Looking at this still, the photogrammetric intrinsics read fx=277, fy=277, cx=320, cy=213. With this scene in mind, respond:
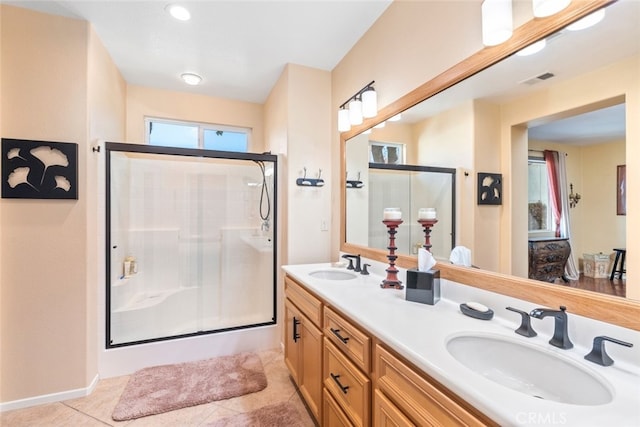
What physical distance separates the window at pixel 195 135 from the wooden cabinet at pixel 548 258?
3275 millimetres

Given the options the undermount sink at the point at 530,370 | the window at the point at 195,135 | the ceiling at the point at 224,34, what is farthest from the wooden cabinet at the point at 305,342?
the window at the point at 195,135

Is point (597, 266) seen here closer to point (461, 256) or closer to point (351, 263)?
point (461, 256)

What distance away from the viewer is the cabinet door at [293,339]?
6.09ft

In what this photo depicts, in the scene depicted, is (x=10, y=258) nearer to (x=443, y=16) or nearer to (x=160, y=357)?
(x=160, y=357)

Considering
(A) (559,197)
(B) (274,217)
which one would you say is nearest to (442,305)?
(A) (559,197)

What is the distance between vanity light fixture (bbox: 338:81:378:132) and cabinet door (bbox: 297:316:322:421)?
4.93 ft

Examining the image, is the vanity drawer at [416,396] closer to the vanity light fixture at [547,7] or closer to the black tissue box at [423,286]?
the black tissue box at [423,286]

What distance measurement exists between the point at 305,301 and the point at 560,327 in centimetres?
123

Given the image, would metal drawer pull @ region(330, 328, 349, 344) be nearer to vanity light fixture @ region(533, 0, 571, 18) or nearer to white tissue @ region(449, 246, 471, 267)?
white tissue @ region(449, 246, 471, 267)

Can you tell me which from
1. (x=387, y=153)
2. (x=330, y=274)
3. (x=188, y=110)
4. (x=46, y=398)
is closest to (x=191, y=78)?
(x=188, y=110)

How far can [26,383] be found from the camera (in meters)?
1.86

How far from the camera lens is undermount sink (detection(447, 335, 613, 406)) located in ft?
2.50

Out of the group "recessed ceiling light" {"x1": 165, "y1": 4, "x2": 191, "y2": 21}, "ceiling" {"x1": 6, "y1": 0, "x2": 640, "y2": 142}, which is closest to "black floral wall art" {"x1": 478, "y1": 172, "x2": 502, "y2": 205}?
"ceiling" {"x1": 6, "y1": 0, "x2": 640, "y2": 142}

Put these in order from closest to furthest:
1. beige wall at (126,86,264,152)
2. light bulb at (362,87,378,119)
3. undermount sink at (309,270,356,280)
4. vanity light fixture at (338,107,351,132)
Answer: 1. light bulb at (362,87,378,119)
2. undermount sink at (309,270,356,280)
3. vanity light fixture at (338,107,351,132)
4. beige wall at (126,86,264,152)
